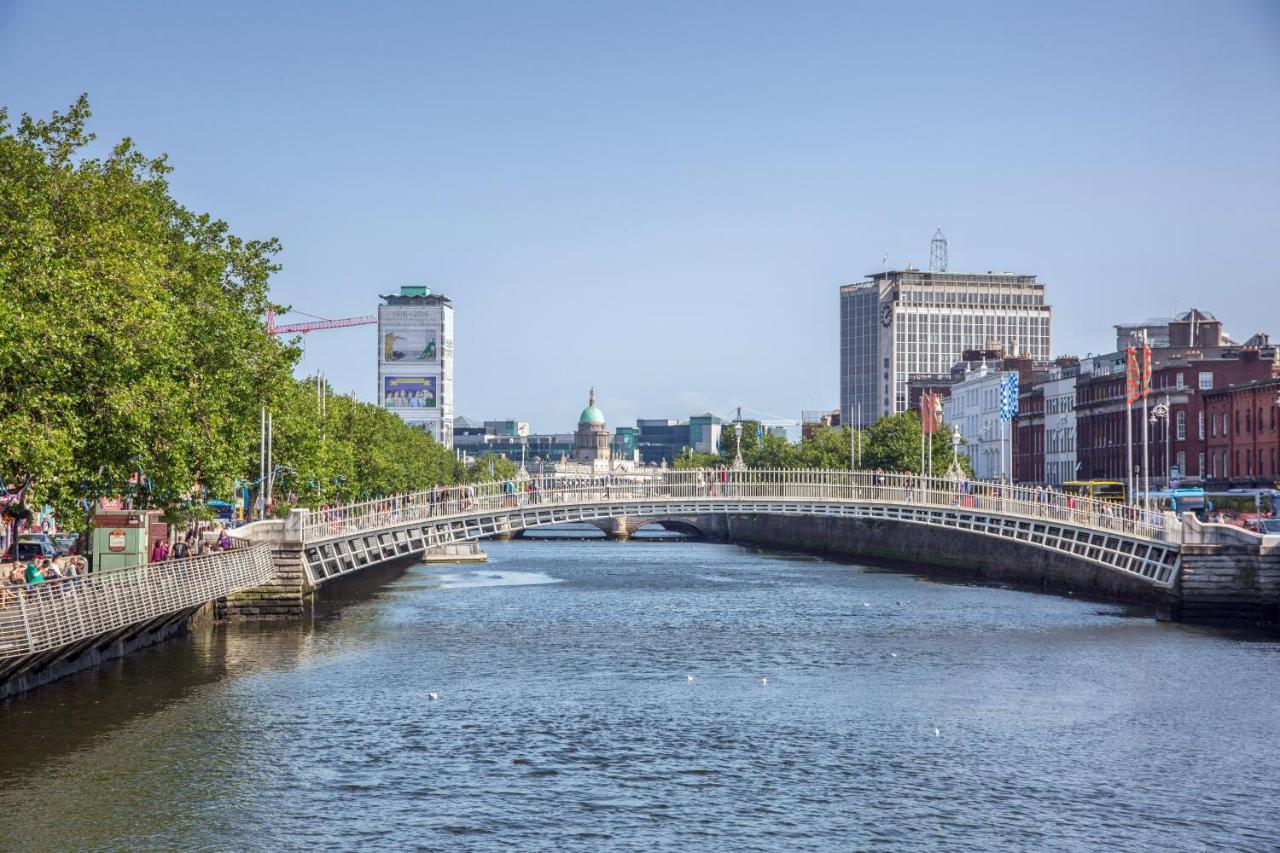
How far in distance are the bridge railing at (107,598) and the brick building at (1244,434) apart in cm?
6856

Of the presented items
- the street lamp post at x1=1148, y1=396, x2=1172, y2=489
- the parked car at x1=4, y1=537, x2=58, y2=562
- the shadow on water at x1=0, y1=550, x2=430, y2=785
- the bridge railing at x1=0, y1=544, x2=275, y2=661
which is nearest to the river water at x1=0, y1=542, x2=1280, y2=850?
the shadow on water at x1=0, y1=550, x2=430, y2=785

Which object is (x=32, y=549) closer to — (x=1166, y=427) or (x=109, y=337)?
(x=109, y=337)

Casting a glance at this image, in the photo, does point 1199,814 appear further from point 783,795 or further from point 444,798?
point 444,798

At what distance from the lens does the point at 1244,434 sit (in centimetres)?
11419

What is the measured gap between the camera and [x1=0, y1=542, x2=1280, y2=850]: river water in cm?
3491

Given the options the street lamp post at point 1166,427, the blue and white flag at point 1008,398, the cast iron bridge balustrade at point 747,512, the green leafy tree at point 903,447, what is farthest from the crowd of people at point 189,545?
the green leafy tree at point 903,447

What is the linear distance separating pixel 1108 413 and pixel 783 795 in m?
108

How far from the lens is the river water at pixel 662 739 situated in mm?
34906

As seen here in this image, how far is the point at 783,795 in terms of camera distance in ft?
125

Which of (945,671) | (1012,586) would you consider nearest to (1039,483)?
(1012,586)

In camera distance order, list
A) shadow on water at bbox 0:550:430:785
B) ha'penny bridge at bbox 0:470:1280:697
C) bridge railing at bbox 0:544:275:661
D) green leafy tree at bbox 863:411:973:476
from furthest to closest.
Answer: green leafy tree at bbox 863:411:973:476
ha'penny bridge at bbox 0:470:1280:697
bridge railing at bbox 0:544:275:661
shadow on water at bbox 0:550:430:785

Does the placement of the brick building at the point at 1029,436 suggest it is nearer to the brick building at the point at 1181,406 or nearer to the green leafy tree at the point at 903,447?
the green leafy tree at the point at 903,447

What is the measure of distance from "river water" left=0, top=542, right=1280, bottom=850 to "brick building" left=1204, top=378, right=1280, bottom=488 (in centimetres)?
4139

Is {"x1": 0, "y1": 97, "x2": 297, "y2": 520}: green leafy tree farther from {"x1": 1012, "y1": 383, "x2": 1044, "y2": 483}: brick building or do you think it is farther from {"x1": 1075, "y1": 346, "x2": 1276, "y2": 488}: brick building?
{"x1": 1012, "y1": 383, "x2": 1044, "y2": 483}: brick building
